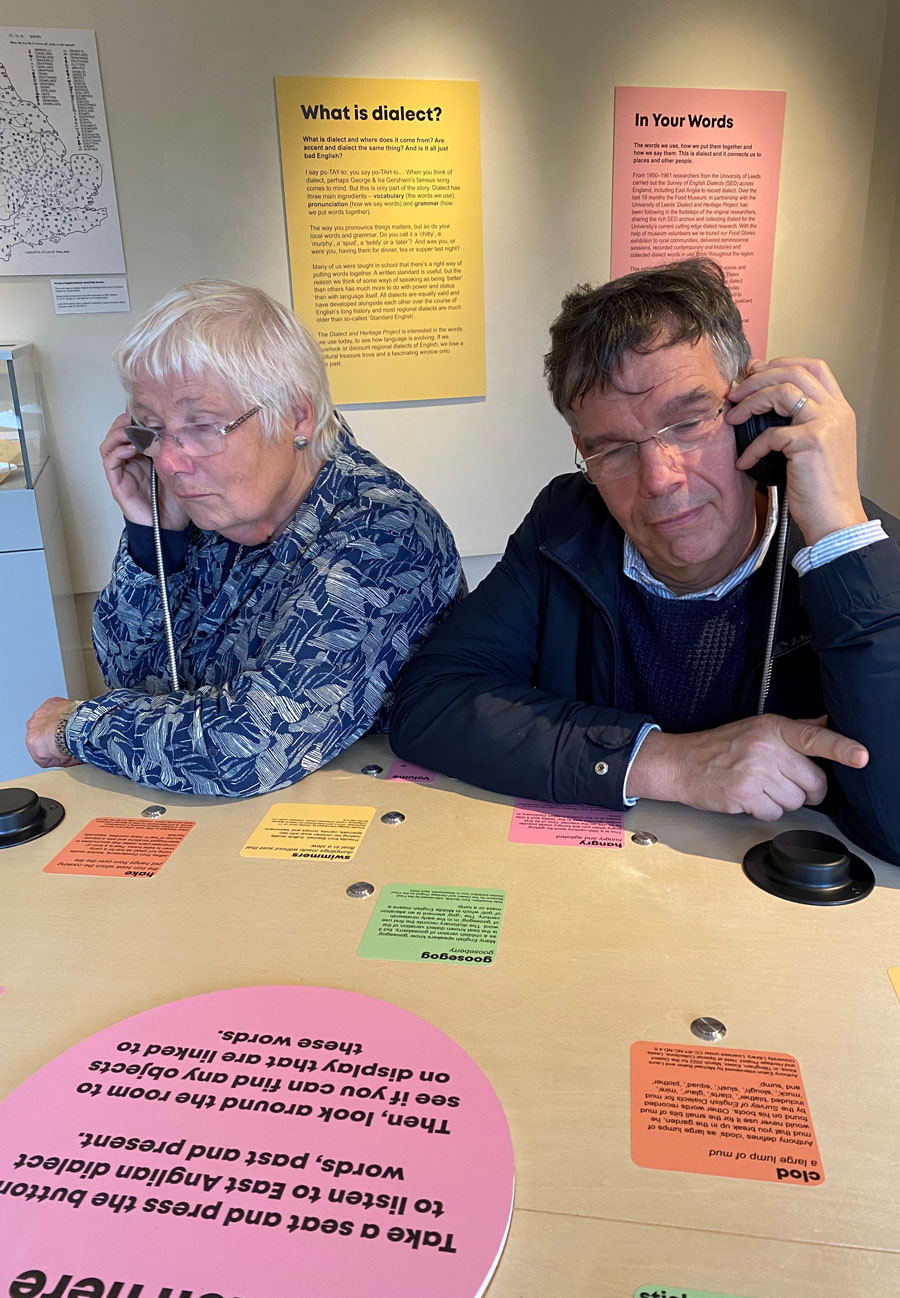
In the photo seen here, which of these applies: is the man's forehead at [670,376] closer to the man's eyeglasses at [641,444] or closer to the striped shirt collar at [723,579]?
the man's eyeglasses at [641,444]

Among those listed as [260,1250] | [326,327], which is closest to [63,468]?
[326,327]

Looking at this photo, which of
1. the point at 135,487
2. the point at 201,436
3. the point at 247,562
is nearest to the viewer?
the point at 201,436

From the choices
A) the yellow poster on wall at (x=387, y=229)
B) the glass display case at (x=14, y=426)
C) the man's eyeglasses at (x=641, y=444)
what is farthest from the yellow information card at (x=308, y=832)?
the yellow poster on wall at (x=387, y=229)

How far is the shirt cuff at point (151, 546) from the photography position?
5.95ft

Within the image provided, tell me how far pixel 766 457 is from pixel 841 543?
17 centimetres

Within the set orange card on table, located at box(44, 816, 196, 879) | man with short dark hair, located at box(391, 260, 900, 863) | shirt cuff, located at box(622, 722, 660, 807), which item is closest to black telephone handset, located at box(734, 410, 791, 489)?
man with short dark hair, located at box(391, 260, 900, 863)

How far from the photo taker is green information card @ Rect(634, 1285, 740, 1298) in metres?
0.61

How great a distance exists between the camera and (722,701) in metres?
1.49

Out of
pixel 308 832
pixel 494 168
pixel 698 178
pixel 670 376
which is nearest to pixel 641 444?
pixel 670 376

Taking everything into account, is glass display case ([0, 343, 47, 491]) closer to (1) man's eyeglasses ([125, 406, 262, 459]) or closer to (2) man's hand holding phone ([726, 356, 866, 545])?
(1) man's eyeglasses ([125, 406, 262, 459])

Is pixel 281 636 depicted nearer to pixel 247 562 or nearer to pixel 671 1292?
pixel 247 562

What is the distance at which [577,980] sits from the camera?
0.91m

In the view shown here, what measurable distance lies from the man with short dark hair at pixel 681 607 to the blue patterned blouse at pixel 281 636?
0.09m

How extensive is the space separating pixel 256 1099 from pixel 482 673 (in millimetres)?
820
